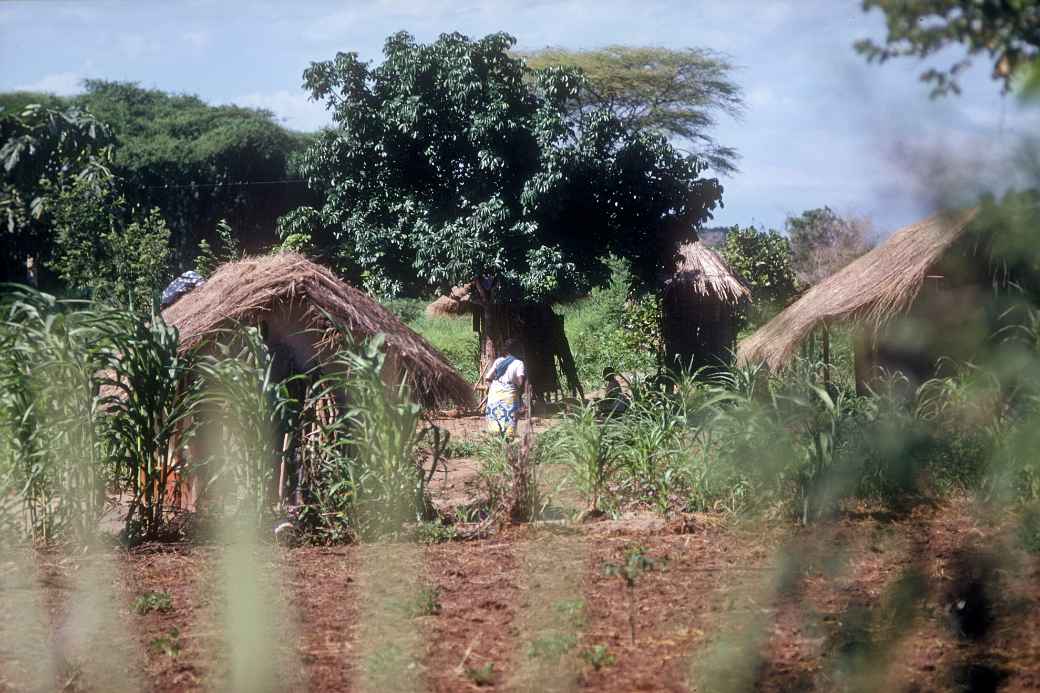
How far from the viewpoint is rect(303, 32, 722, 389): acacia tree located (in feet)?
45.4

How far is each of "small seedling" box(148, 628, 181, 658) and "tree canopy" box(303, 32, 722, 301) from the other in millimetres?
9559

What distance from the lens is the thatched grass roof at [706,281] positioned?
18297mm

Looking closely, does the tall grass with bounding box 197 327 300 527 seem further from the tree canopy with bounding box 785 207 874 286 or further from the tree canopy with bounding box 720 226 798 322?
the tree canopy with bounding box 720 226 798 322

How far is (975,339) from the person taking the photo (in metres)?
2.75

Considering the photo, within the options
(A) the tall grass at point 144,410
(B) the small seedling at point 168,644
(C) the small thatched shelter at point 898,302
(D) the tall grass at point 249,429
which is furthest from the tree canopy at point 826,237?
(A) the tall grass at point 144,410

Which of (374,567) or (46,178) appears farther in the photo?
(46,178)

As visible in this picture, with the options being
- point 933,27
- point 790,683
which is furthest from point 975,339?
point 790,683

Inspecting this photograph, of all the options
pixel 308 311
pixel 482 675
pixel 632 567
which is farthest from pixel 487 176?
pixel 482 675

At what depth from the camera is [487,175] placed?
14.1m

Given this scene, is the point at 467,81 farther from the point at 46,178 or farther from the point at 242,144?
the point at 242,144

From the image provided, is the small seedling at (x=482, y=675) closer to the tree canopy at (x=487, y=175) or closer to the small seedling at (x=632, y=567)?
the small seedling at (x=632, y=567)

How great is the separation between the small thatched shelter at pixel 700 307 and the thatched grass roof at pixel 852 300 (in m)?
5.90

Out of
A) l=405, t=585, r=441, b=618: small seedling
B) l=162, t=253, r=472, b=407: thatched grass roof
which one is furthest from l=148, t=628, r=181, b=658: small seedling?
l=162, t=253, r=472, b=407: thatched grass roof

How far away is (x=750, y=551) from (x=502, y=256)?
844cm
